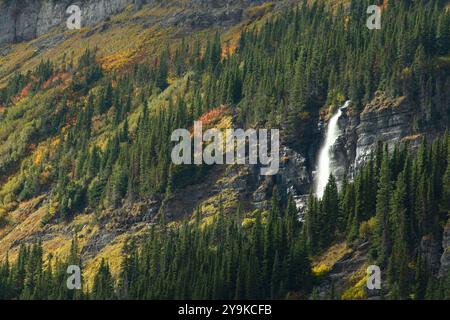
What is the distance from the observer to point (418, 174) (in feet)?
600

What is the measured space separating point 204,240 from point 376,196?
2437 centimetres

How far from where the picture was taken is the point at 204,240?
19525 cm

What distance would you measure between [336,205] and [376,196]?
7.01 meters
